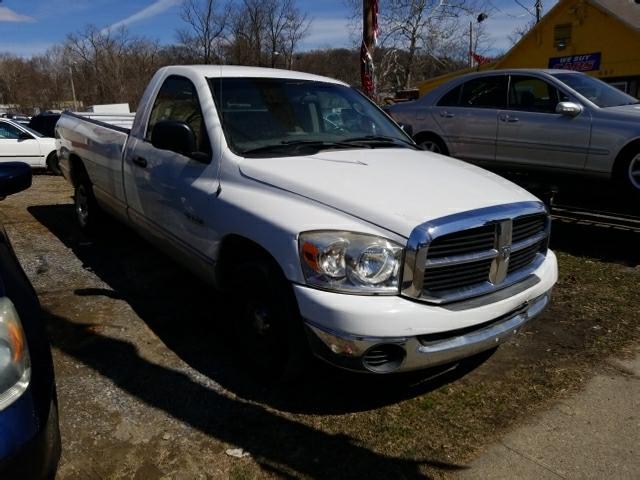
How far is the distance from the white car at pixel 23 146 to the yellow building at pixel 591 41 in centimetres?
1879

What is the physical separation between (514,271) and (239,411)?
172cm

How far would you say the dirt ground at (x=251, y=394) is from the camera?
8.54ft

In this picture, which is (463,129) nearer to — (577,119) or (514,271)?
(577,119)

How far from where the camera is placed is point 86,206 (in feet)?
20.0

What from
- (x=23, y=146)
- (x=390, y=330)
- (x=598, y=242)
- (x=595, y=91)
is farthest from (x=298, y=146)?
(x=23, y=146)

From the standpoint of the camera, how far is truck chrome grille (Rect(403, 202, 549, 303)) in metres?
2.61

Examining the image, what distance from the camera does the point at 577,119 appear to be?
632cm

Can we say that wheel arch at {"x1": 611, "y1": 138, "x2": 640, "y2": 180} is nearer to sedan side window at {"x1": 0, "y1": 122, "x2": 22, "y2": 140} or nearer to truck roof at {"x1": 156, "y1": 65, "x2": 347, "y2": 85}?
truck roof at {"x1": 156, "y1": 65, "x2": 347, "y2": 85}

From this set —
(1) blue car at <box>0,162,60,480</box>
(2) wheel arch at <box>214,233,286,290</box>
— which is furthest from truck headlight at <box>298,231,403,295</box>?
(1) blue car at <box>0,162,60,480</box>

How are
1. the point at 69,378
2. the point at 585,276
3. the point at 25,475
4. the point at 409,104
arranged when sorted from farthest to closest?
1. the point at 409,104
2. the point at 585,276
3. the point at 69,378
4. the point at 25,475

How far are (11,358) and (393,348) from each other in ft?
5.27

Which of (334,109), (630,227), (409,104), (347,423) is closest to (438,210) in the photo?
(347,423)

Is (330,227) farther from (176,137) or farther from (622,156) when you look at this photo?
(622,156)

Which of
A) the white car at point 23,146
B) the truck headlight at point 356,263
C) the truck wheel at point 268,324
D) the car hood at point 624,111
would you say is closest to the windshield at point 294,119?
the truck wheel at point 268,324
